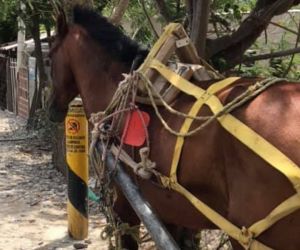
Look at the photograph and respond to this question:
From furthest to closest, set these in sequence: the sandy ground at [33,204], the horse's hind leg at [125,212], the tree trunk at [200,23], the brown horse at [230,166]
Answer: the sandy ground at [33,204], the tree trunk at [200,23], the horse's hind leg at [125,212], the brown horse at [230,166]

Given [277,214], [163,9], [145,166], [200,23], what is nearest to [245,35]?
[200,23]

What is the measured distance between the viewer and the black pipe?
2.88 m

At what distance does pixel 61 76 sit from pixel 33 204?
3.04 meters

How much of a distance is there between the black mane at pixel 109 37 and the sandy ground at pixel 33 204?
87.6 inches

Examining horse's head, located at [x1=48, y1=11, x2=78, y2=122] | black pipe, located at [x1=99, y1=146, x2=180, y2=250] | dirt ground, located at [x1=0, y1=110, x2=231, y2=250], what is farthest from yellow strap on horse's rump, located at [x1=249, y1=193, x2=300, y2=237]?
horse's head, located at [x1=48, y1=11, x2=78, y2=122]

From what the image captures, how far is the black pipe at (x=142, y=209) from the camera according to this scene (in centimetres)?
288

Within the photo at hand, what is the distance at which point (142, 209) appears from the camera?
10.2 ft

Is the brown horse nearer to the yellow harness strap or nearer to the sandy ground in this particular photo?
the yellow harness strap

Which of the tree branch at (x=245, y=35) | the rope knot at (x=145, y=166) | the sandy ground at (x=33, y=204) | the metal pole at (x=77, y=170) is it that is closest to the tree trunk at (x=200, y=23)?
the tree branch at (x=245, y=35)

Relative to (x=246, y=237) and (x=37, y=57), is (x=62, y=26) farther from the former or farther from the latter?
(x=37, y=57)

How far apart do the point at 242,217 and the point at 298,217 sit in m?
0.27

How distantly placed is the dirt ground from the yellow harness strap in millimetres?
1254

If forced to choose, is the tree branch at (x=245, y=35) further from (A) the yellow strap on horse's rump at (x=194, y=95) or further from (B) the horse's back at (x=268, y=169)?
(B) the horse's back at (x=268, y=169)

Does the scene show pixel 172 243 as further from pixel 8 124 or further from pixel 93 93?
pixel 8 124
